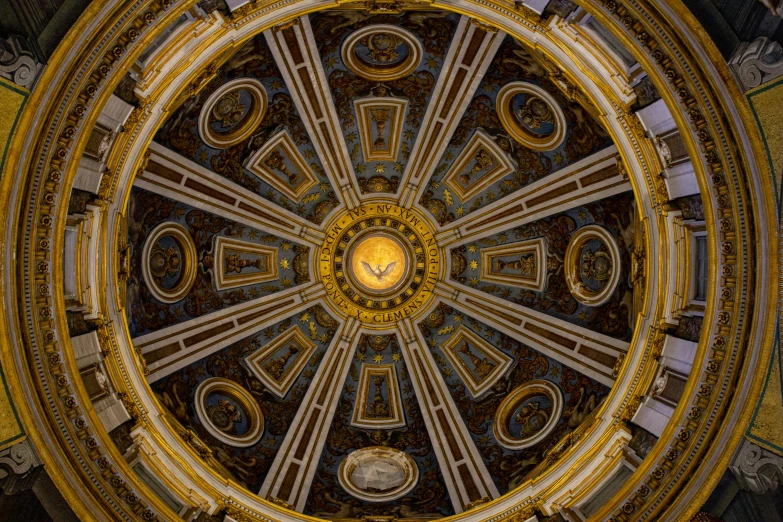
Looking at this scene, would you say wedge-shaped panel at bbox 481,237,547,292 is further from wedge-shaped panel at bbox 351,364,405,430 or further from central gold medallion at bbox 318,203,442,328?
wedge-shaped panel at bbox 351,364,405,430

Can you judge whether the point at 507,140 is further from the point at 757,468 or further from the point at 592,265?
the point at 757,468

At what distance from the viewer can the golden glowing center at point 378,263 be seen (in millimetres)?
22922

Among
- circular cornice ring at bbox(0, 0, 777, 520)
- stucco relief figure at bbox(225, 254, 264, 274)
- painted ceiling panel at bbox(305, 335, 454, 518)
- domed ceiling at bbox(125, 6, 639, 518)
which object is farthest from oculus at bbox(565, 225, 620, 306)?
stucco relief figure at bbox(225, 254, 264, 274)

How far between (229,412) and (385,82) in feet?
30.7

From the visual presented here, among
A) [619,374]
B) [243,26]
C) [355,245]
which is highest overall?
[243,26]

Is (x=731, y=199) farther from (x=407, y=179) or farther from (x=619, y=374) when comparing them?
(x=407, y=179)

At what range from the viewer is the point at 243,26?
15.2 meters

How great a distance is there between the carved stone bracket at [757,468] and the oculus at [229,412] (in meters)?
11.6

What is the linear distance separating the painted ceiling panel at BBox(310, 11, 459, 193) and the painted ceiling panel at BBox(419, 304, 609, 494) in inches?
171

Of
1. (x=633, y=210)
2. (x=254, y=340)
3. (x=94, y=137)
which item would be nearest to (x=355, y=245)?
(x=254, y=340)

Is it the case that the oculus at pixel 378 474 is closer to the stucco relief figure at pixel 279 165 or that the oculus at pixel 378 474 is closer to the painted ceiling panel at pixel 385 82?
the painted ceiling panel at pixel 385 82

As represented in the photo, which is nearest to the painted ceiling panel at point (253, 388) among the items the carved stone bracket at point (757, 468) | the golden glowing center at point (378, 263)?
the golden glowing center at point (378, 263)

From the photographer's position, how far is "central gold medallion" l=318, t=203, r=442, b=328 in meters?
22.7

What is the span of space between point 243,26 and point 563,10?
6.12 metres
